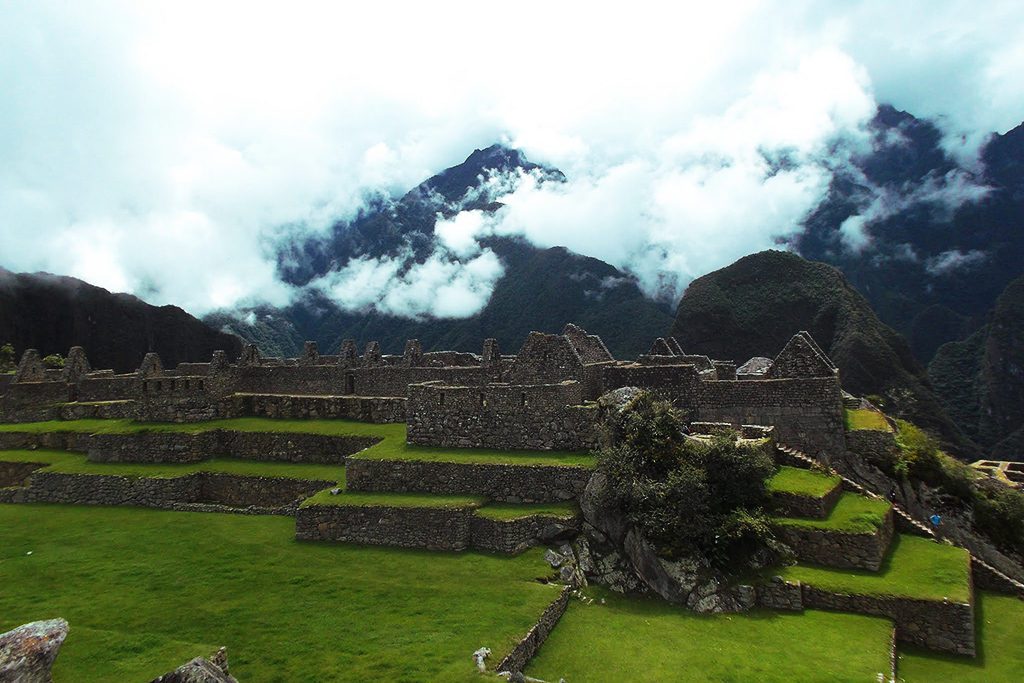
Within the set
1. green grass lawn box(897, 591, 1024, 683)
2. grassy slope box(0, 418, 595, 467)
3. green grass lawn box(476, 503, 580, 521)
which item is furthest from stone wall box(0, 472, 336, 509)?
green grass lawn box(897, 591, 1024, 683)

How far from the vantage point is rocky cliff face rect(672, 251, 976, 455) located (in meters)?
62.3

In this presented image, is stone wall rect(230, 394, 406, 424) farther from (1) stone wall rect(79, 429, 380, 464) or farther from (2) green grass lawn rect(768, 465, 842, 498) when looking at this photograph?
(2) green grass lawn rect(768, 465, 842, 498)

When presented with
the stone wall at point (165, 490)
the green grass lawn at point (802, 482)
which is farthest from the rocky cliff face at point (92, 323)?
the green grass lawn at point (802, 482)

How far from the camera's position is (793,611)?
36.4 feet

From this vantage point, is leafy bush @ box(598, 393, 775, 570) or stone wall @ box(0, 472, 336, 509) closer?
leafy bush @ box(598, 393, 775, 570)

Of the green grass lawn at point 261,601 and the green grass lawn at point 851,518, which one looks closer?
the green grass lawn at point 261,601

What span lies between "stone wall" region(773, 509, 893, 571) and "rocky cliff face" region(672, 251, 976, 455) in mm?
55856

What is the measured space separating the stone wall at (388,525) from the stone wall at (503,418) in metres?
3.31

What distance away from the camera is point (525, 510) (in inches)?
544

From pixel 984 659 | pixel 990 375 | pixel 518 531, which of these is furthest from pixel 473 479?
pixel 990 375

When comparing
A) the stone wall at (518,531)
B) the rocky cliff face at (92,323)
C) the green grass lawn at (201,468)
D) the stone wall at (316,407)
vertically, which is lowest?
the stone wall at (518,531)

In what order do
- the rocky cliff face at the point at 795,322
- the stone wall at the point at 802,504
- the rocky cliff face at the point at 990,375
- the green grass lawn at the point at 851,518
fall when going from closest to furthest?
the green grass lawn at the point at 851,518 < the stone wall at the point at 802,504 < the rocky cliff face at the point at 795,322 < the rocky cliff face at the point at 990,375

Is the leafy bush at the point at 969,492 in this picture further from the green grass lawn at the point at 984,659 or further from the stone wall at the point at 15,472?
the stone wall at the point at 15,472

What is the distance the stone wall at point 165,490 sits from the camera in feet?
58.1
